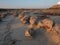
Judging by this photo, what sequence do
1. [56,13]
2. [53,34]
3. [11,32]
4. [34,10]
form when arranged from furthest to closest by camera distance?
[34,10] < [56,13] < [11,32] < [53,34]

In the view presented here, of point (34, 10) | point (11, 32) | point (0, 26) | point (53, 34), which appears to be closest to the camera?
point (53, 34)

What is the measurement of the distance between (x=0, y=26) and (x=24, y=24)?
28 centimetres

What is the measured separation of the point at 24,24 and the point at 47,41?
55 cm

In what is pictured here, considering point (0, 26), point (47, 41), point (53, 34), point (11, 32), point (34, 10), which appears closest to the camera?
point (47, 41)

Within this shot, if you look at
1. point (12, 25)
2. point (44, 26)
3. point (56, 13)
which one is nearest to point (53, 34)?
point (44, 26)

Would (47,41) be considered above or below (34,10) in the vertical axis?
below

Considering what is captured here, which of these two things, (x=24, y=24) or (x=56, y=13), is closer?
(x=24, y=24)

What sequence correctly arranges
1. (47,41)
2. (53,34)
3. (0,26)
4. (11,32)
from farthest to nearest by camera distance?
(0,26)
(11,32)
(53,34)
(47,41)

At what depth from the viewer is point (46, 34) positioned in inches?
58.0

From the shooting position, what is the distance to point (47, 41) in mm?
1317

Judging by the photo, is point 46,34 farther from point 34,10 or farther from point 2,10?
point 2,10

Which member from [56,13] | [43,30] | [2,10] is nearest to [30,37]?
[43,30]

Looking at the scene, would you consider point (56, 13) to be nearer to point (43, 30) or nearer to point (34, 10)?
point (34, 10)

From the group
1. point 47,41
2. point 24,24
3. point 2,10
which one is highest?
point 2,10
